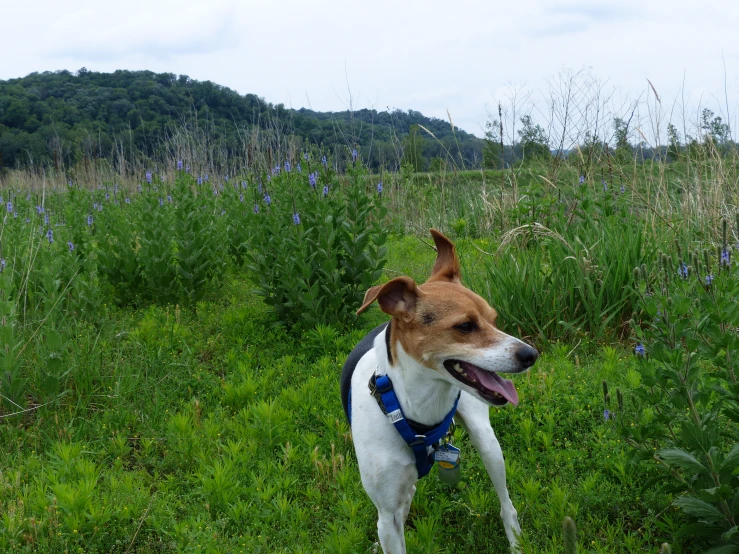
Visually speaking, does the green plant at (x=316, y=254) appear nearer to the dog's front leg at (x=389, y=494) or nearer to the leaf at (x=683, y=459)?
the dog's front leg at (x=389, y=494)

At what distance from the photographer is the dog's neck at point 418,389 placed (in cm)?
277

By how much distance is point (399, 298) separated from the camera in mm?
2766

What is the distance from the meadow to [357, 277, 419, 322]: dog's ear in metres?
0.96

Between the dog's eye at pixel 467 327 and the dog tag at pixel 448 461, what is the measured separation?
2.20 ft

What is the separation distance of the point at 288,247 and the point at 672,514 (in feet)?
12.6

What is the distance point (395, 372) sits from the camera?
9.35ft

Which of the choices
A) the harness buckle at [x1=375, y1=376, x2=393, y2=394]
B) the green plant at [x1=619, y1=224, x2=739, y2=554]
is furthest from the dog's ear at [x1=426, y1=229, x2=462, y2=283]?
the green plant at [x1=619, y1=224, x2=739, y2=554]

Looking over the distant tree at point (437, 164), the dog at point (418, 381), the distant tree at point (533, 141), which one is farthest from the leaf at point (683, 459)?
the distant tree at point (437, 164)

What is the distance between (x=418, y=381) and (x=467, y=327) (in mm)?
359

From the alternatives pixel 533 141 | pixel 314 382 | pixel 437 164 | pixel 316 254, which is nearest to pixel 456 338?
pixel 314 382

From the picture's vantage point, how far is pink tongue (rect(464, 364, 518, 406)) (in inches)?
102

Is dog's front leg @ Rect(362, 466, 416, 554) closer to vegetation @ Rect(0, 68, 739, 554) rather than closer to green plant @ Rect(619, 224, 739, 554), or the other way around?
vegetation @ Rect(0, 68, 739, 554)

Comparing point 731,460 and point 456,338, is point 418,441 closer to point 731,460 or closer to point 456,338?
point 456,338

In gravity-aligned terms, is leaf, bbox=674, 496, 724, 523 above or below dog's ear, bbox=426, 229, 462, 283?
below
